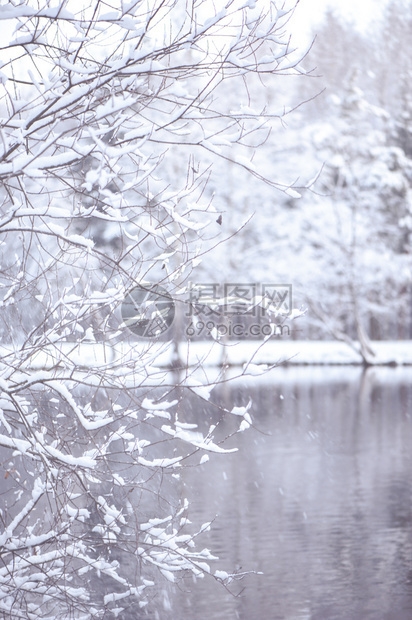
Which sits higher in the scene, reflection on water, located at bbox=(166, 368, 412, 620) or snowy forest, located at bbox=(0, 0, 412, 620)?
snowy forest, located at bbox=(0, 0, 412, 620)

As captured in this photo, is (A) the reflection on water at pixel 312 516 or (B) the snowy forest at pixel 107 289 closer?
(B) the snowy forest at pixel 107 289

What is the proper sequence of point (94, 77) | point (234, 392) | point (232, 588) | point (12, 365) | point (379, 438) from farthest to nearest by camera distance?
point (234, 392) < point (379, 438) < point (232, 588) < point (12, 365) < point (94, 77)

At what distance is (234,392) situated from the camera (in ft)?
74.0

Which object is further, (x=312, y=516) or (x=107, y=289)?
→ (x=312, y=516)

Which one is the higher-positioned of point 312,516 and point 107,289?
point 107,289

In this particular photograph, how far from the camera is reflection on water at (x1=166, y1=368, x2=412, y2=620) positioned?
6.76 m

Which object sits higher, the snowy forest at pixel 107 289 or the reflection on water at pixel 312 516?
the snowy forest at pixel 107 289

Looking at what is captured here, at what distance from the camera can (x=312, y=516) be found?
9.47 meters

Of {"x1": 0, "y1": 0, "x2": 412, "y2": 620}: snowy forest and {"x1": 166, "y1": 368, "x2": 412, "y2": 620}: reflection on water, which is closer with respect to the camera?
{"x1": 0, "y1": 0, "x2": 412, "y2": 620}: snowy forest

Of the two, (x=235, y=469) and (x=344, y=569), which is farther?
(x=235, y=469)

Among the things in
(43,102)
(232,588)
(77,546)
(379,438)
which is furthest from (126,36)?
(379,438)

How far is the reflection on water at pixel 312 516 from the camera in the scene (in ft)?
22.2

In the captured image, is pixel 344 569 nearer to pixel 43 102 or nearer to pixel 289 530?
pixel 289 530

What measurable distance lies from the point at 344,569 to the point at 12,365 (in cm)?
471
